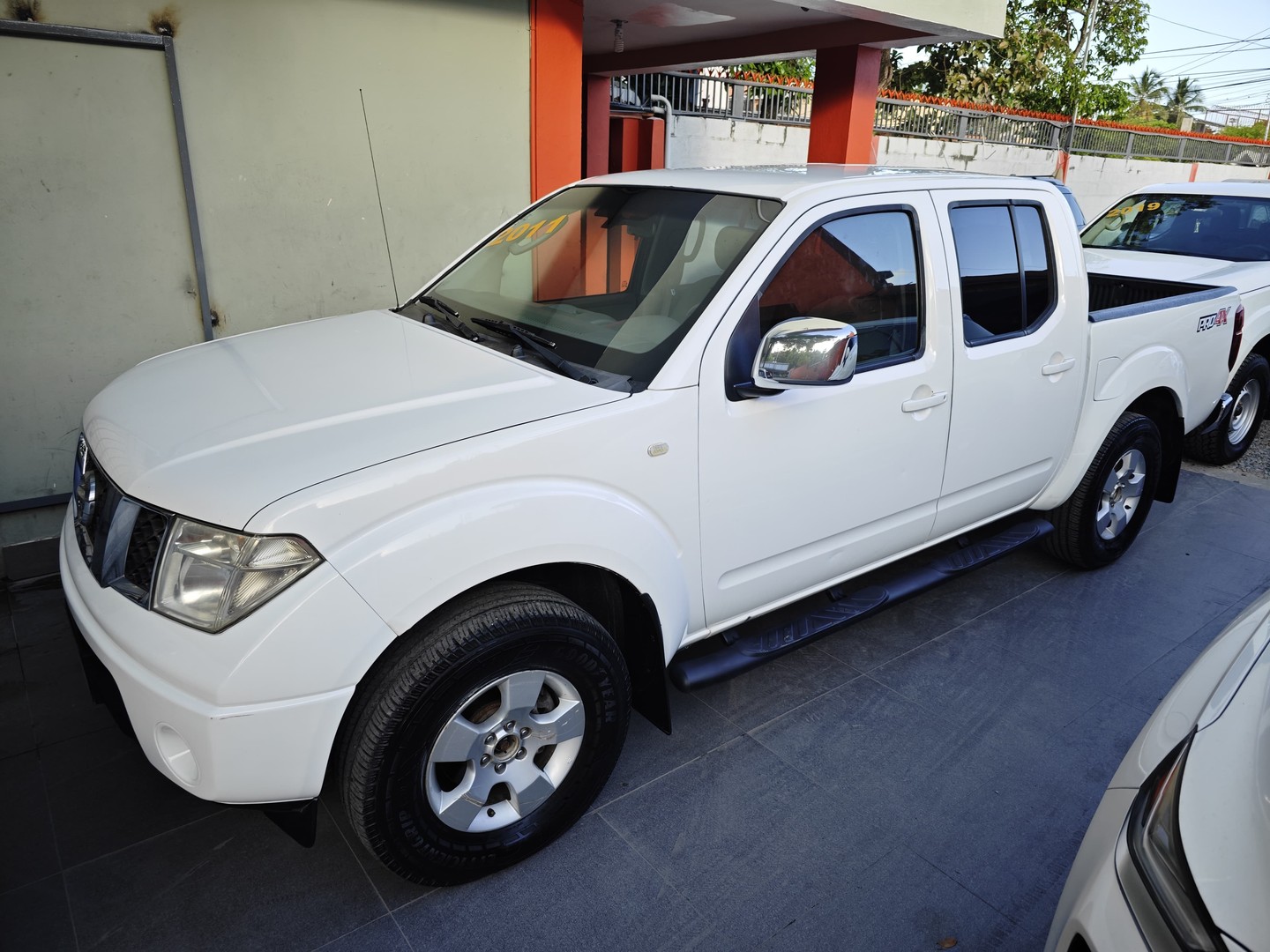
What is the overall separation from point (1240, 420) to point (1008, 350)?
4222mm

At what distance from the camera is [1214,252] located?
697 centimetres

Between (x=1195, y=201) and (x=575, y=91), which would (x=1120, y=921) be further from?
(x=1195, y=201)

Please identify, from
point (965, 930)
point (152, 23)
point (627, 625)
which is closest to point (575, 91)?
point (152, 23)

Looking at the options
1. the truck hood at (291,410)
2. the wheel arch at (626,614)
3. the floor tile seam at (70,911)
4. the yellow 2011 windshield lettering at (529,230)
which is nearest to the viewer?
the truck hood at (291,410)

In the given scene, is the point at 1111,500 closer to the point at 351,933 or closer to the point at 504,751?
the point at 504,751

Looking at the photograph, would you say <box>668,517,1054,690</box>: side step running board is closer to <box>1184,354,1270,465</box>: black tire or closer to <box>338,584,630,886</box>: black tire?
<box>338,584,630,886</box>: black tire

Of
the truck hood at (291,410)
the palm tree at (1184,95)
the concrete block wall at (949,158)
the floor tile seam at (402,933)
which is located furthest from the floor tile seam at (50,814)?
the palm tree at (1184,95)

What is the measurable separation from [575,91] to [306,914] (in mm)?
5097

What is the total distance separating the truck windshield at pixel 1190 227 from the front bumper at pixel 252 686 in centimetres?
733

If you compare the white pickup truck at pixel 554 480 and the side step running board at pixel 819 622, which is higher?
the white pickup truck at pixel 554 480

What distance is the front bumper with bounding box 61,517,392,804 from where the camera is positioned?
6.56ft

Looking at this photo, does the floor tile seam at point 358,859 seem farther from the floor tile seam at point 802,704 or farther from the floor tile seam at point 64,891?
the floor tile seam at point 802,704

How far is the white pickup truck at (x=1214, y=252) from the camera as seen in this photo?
6219 mm

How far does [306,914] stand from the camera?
8.07ft
